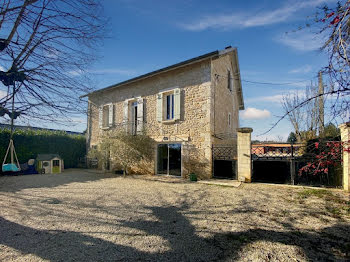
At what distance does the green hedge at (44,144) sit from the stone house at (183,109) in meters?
4.86

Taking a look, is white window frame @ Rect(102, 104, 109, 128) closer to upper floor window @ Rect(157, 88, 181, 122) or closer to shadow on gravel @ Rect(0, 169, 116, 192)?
shadow on gravel @ Rect(0, 169, 116, 192)

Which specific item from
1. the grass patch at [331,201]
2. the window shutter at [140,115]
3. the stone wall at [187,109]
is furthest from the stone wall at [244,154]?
the window shutter at [140,115]

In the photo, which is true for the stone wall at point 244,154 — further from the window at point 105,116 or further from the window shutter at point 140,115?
the window at point 105,116

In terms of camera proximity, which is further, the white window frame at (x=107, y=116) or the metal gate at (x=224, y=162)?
the white window frame at (x=107, y=116)

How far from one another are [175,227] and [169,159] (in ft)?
21.6

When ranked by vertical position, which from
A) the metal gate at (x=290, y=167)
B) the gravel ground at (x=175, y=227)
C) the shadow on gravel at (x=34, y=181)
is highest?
the metal gate at (x=290, y=167)

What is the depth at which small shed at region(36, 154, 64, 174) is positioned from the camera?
37.7 ft

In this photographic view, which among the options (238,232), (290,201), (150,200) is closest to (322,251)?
(238,232)

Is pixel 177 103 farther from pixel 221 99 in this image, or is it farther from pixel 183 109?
pixel 221 99

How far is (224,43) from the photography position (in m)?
10.5

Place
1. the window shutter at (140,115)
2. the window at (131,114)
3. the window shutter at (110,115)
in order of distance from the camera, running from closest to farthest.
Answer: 1. the window shutter at (140,115)
2. the window at (131,114)
3. the window shutter at (110,115)

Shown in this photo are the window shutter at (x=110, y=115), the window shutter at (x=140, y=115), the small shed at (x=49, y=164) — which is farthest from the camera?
the window shutter at (x=110, y=115)

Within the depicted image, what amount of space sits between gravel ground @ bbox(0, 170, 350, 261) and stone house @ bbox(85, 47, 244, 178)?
362cm

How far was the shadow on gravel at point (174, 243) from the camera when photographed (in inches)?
101
